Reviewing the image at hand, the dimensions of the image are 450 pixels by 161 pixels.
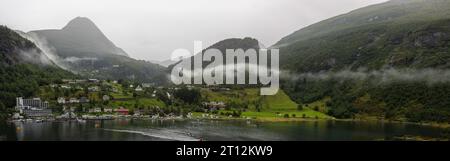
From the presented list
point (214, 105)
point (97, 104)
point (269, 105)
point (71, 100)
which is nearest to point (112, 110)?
point (97, 104)

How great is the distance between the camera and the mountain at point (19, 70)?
136375 millimetres

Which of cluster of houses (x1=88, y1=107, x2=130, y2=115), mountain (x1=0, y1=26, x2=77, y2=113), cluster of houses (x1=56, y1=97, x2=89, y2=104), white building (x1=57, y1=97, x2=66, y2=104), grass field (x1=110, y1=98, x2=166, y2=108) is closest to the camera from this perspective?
mountain (x1=0, y1=26, x2=77, y2=113)

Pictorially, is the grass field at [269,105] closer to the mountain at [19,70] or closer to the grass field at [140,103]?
the grass field at [140,103]

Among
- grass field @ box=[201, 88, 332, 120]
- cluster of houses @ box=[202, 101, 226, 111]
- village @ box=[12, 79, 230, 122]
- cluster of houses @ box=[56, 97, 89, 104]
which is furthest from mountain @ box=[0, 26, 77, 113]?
grass field @ box=[201, 88, 332, 120]

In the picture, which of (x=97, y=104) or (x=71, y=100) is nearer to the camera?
(x=71, y=100)

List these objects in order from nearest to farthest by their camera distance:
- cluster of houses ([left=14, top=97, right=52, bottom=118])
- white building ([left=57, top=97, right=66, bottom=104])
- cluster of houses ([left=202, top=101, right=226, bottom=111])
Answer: cluster of houses ([left=14, top=97, right=52, bottom=118]), white building ([left=57, top=97, right=66, bottom=104]), cluster of houses ([left=202, top=101, right=226, bottom=111])

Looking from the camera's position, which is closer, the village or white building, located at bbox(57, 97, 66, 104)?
the village

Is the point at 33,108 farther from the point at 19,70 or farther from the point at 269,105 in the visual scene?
the point at 269,105

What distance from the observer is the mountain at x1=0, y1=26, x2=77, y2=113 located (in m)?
136

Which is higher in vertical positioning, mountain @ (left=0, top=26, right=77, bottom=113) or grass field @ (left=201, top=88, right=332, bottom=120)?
mountain @ (left=0, top=26, right=77, bottom=113)

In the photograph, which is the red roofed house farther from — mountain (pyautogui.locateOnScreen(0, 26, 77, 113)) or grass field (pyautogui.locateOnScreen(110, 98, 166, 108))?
mountain (pyautogui.locateOnScreen(0, 26, 77, 113))

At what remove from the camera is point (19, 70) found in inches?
6309

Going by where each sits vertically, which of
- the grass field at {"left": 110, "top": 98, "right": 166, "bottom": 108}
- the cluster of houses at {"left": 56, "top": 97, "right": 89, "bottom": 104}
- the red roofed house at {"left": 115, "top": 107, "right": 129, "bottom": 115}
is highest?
the cluster of houses at {"left": 56, "top": 97, "right": 89, "bottom": 104}
